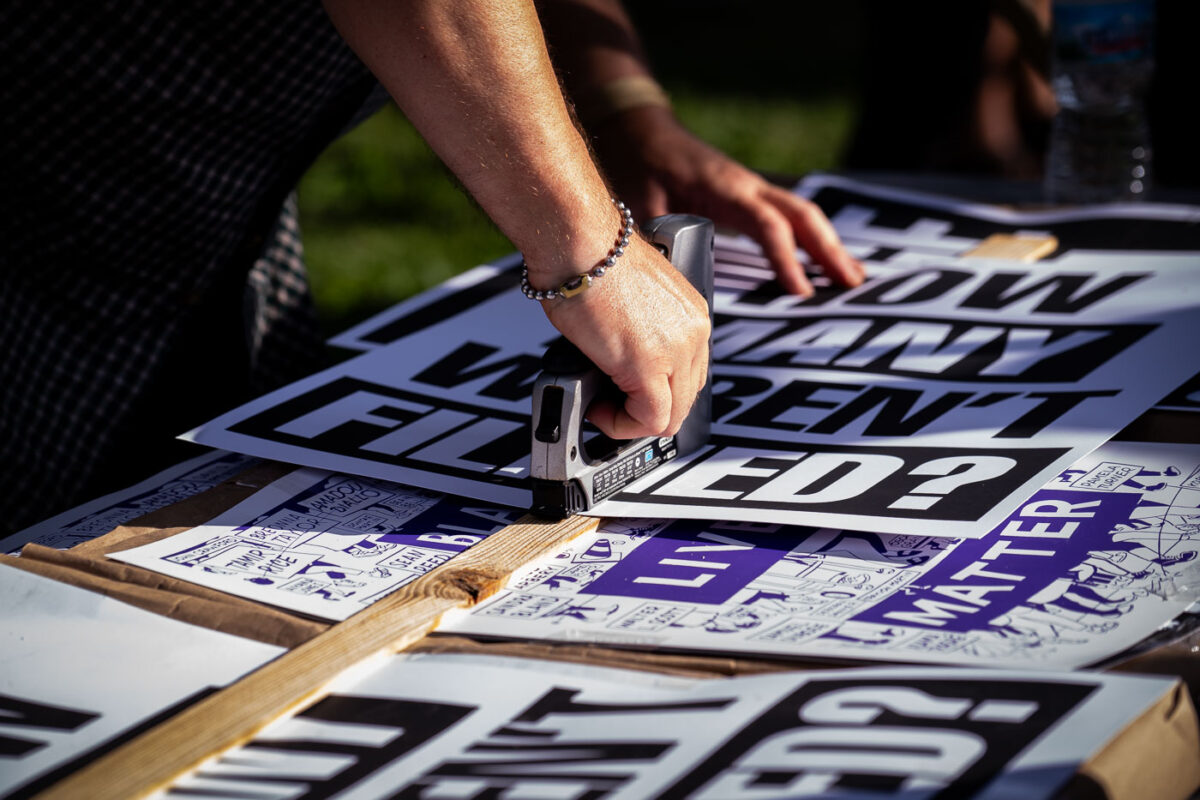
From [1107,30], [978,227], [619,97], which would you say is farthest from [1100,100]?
[619,97]

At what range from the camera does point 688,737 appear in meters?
0.61

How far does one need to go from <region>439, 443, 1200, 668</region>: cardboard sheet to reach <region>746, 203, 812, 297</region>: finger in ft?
1.60

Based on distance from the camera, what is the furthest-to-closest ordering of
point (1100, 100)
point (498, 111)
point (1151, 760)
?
point (1100, 100) < point (498, 111) < point (1151, 760)

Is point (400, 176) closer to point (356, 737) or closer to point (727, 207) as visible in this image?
point (727, 207)

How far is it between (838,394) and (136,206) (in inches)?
25.8

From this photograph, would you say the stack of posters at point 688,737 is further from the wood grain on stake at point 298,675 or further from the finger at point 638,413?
the finger at point 638,413

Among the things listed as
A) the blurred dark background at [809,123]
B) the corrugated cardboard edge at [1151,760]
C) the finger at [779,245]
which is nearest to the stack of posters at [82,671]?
the corrugated cardboard edge at [1151,760]

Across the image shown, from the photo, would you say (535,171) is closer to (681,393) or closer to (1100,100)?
(681,393)

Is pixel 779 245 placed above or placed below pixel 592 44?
below

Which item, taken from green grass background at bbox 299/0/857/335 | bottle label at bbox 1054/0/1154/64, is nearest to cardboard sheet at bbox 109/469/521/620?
bottle label at bbox 1054/0/1154/64

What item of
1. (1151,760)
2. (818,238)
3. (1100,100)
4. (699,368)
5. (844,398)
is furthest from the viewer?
(1100,100)

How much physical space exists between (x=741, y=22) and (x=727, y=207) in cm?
486

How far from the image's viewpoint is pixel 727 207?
1384mm

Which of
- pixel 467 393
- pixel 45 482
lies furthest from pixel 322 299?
A: pixel 467 393
